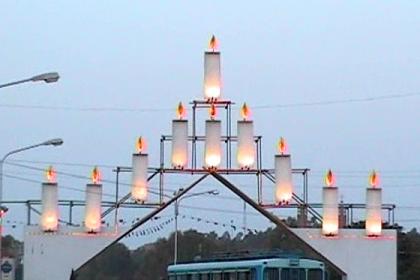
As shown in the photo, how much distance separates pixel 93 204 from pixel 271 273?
2354 cm

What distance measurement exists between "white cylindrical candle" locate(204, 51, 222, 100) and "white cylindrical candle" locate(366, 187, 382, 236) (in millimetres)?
8812

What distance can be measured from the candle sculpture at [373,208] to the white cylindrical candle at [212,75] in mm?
8679

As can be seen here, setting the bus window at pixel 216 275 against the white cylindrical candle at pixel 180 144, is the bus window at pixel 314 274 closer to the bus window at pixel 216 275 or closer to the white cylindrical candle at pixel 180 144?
the bus window at pixel 216 275

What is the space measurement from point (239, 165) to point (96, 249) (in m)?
8.05

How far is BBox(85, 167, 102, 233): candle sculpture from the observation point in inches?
2640

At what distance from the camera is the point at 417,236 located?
108 meters

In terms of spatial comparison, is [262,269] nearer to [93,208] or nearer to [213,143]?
[213,143]

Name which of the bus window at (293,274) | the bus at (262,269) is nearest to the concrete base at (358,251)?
the bus at (262,269)

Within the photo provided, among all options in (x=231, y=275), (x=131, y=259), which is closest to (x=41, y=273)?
(x=231, y=275)

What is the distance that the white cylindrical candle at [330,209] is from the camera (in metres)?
66.9

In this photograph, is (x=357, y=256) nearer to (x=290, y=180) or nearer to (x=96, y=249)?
(x=290, y=180)

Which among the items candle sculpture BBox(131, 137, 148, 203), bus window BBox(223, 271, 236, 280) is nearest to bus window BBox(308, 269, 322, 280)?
bus window BBox(223, 271, 236, 280)

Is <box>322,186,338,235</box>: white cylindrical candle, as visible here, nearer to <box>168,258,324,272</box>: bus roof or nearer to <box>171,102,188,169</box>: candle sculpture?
<box>171,102,188,169</box>: candle sculpture

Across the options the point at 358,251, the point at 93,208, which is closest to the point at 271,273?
the point at 93,208
